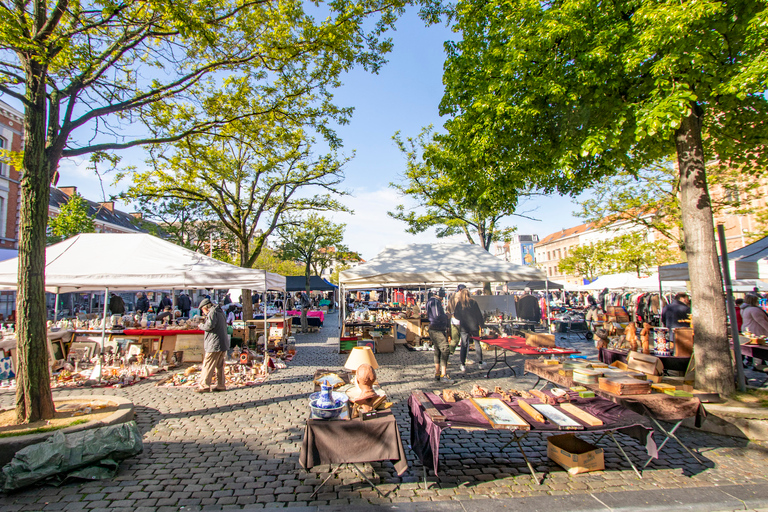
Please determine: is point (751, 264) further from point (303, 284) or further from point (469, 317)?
point (303, 284)

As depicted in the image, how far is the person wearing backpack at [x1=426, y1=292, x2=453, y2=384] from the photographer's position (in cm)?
775

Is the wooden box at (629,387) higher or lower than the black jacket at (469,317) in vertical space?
lower

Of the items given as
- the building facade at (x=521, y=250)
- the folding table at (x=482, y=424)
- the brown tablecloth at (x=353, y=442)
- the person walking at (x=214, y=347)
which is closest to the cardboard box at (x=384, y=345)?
the person walking at (x=214, y=347)

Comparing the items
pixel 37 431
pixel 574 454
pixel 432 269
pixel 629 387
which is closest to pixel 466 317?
pixel 432 269

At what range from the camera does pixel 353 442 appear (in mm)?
3406

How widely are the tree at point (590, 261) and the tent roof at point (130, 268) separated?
121 ft

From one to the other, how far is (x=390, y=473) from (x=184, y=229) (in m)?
29.0

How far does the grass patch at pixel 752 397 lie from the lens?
5.05 m

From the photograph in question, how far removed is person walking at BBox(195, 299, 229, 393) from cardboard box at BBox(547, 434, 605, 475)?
5.88 meters

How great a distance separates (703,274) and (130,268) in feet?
34.8

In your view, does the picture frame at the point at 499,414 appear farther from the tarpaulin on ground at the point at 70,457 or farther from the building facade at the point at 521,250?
the building facade at the point at 521,250

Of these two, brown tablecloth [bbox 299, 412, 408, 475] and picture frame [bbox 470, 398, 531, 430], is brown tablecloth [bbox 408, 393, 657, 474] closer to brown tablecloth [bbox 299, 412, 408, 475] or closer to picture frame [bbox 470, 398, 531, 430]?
picture frame [bbox 470, 398, 531, 430]

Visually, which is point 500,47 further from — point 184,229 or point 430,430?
point 184,229

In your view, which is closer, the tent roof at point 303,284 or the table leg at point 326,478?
the table leg at point 326,478
